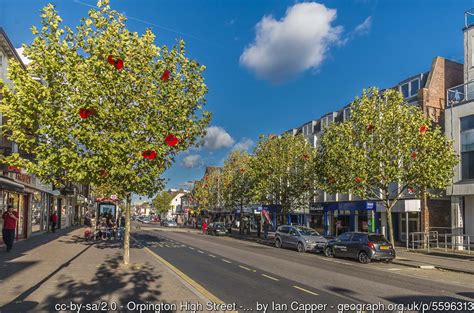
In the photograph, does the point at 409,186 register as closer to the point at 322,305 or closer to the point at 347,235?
the point at 347,235

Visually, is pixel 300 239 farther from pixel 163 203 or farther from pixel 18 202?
pixel 163 203

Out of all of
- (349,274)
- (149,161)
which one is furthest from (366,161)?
(149,161)

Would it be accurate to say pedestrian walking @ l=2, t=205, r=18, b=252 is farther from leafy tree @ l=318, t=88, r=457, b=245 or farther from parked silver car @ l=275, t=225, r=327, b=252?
leafy tree @ l=318, t=88, r=457, b=245

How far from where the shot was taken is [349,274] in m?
16.1

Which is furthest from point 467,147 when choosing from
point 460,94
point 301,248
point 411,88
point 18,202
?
point 18,202

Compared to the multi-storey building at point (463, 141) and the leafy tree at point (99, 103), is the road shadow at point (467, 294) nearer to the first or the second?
the leafy tree at point (99, 103)

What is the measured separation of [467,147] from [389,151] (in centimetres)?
625

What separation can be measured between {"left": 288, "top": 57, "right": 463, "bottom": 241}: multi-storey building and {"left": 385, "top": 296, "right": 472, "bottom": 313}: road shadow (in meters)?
17.5

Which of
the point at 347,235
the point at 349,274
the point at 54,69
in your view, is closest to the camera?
the point at 54,69

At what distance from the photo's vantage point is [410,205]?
30.3 meters

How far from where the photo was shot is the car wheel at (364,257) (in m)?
21.3

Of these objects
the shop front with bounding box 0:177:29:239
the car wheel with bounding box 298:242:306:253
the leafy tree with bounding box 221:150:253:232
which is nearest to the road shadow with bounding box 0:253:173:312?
the shop front with bounding box 0:177:29:239

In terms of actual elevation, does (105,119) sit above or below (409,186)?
above

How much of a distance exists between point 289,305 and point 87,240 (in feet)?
66.5
